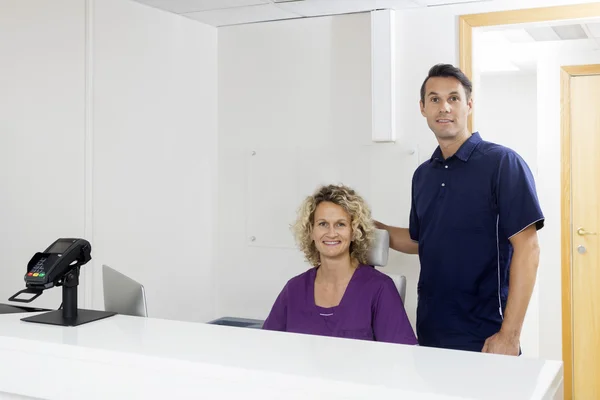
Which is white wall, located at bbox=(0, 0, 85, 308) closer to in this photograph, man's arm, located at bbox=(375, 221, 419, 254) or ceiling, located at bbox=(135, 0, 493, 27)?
ceiling, located at bbox=(135, 0, 493, 27)

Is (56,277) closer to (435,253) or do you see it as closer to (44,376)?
(44,376)

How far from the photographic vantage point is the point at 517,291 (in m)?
2.23

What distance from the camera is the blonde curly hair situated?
8.30 feet

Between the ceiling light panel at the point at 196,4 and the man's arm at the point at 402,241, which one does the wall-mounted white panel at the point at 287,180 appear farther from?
the ceiling light panel at the point at 196,4

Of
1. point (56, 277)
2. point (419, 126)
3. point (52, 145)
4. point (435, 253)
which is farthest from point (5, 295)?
point (419, 126)

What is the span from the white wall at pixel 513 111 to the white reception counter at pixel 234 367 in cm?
435

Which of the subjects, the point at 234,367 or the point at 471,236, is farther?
the point at 471,236

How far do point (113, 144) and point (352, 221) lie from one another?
1233 millimetres

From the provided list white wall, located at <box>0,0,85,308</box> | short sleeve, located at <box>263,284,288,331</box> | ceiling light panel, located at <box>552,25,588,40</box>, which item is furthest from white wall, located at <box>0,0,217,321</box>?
ceiling light panel, located at <box>552,25,588,40</box>

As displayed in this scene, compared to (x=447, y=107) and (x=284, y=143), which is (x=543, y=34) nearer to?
(x=284, y=143)

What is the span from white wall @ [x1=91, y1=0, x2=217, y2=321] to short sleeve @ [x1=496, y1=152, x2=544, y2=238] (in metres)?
1.71

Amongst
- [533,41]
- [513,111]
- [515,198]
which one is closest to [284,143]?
[515,198]

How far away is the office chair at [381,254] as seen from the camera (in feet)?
8.48

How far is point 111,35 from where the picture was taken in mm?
3070
